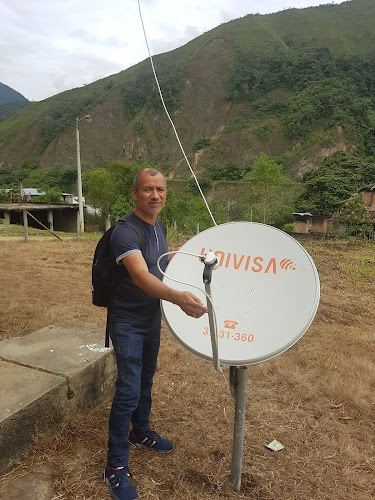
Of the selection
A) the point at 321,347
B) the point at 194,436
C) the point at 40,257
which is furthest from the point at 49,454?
the point at 40,257

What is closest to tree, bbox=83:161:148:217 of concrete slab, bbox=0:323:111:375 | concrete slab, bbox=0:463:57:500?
concrete slab, bbox=0:323:111:375

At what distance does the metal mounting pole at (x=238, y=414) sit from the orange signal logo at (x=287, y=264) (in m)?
0.56

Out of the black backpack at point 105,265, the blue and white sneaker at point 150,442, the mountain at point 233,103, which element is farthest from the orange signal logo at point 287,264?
the mountain at point 233,103

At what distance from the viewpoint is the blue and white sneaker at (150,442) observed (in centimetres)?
245

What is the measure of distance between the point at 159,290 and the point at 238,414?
91cm

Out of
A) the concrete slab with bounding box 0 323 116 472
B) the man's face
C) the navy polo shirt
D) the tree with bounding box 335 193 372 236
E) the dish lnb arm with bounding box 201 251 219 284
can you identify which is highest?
the man's face

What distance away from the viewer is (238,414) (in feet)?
6.88

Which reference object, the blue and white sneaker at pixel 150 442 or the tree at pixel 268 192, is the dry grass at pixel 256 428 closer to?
the blue and white sneaker at pixel 150 442

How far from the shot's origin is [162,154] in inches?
3159

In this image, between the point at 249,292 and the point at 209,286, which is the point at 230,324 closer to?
the point at 249,292

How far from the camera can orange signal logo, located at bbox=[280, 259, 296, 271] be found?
200 centimetres

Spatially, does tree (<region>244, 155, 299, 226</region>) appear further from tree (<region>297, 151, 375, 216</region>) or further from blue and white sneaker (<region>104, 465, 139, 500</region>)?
blue and white sneaker (<region>104, 465, 139, 500</region>)

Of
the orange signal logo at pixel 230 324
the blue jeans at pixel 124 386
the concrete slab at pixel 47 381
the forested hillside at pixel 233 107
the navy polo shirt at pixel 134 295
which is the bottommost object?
the concrete slab at pixel 47 381

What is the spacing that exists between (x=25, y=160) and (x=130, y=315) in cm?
8818
